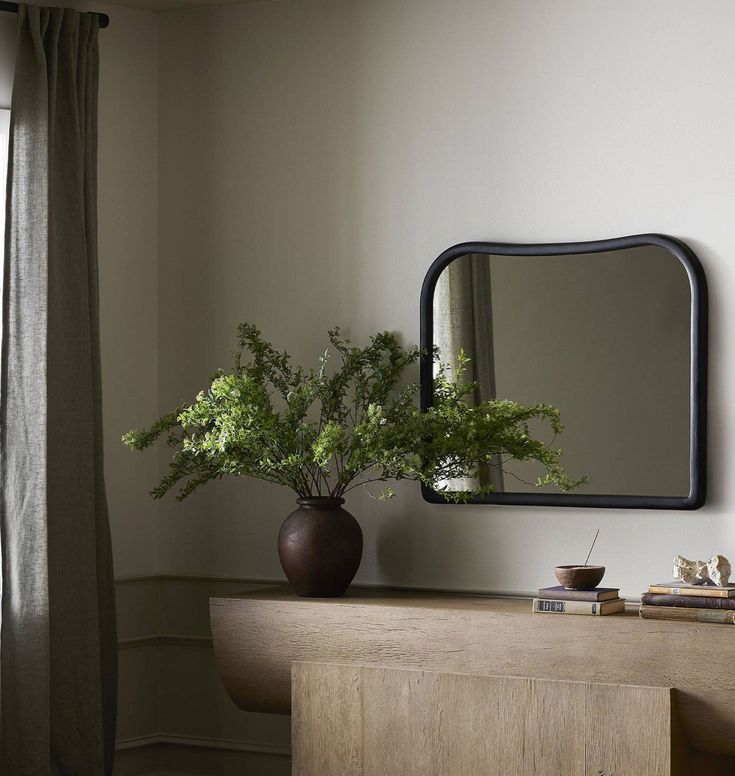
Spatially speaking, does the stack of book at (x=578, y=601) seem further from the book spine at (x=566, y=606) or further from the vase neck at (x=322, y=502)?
the vase neck at (x=322, y=502)

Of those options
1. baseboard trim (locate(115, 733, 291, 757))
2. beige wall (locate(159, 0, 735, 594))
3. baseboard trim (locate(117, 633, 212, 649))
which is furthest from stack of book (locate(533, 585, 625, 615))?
baseboard trim (locate(117, 633, 212, 649))

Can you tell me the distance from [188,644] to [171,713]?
234 millimetres

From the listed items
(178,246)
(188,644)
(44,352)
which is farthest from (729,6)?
(188,644)

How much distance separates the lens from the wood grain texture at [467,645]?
8.40 feet

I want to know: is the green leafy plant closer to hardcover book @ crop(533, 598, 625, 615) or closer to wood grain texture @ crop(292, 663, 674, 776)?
hardcover book @ crop(533, 598, 625, 615)

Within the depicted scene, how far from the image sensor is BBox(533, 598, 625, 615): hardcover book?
2.77m

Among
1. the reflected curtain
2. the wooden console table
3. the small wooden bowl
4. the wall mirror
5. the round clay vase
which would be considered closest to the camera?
the wooden console table

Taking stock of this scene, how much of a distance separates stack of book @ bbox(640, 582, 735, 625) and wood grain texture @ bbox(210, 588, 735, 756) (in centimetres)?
4

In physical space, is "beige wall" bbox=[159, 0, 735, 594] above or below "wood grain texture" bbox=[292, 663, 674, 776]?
above

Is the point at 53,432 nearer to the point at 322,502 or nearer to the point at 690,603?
the point at 322,502

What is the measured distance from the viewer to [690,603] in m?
2.66

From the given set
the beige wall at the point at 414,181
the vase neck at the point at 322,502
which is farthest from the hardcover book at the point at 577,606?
the vase neck at the point at 322,502

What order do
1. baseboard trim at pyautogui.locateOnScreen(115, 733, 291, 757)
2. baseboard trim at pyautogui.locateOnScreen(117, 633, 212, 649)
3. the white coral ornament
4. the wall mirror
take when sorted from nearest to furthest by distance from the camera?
the white coral ornament → the wall mirror → baseboard trim at pyautogui.locateOnScreen(115, 733, 291, 757) → baseboard trim at pyautogui.locateOnScreen(117, 633, 212, 649)

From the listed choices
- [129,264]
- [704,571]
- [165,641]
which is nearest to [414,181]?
[129,264]
